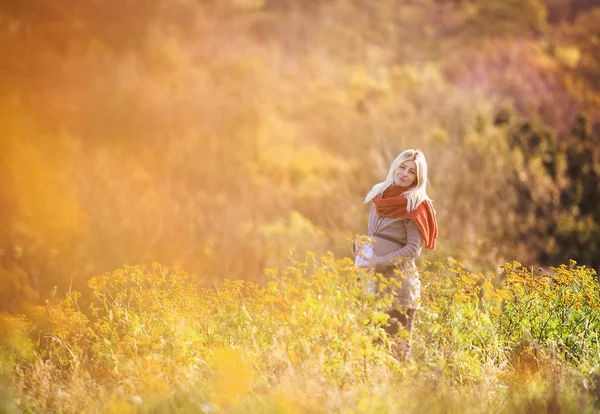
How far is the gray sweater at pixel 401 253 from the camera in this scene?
3.85 metres

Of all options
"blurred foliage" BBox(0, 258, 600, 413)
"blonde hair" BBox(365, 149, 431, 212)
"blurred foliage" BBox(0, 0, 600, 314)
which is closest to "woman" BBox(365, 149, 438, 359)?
"blonde hair" BBox(365, 149, 431, 212)

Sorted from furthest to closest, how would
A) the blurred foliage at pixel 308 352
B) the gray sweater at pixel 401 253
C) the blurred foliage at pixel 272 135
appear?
1. the blurred foliage at pixel 272 135
2. the gray sweater at pixel 401 253
3. the blurred foliage at pixel 308 352

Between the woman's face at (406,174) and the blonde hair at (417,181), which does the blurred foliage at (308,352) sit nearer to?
the blonde hair at (417,181)

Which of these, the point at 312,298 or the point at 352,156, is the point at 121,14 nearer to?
Result: the point at 352,156

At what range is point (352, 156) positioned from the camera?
782cm

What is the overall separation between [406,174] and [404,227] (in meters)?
0.28

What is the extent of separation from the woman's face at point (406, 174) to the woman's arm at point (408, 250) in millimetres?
210

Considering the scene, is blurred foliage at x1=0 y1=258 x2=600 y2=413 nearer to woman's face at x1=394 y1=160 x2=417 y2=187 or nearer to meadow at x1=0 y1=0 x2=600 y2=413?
meadow at x1=0 y1=0 x2=600 y2=413

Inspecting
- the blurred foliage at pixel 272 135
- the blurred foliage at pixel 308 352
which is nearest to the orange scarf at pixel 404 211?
the blurred foliage at pixel 308 352

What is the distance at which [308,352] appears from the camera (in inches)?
132

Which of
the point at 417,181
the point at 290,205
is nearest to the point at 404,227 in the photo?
the point at 417,181

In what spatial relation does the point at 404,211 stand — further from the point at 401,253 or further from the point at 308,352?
the point at 308,352

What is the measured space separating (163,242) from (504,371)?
3095 millimetres

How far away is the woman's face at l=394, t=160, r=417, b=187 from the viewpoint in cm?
392
